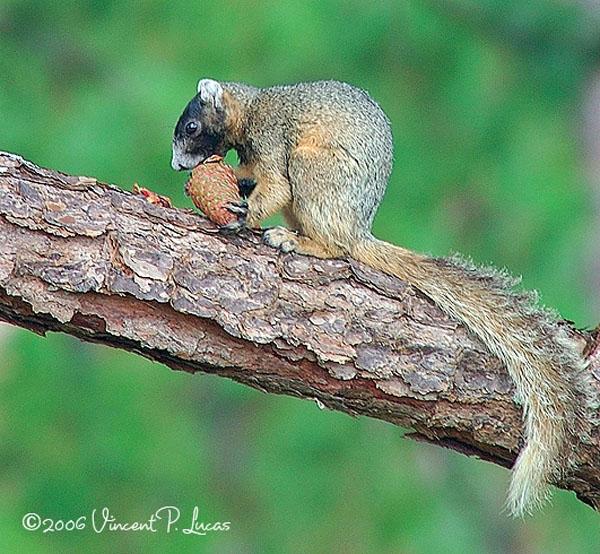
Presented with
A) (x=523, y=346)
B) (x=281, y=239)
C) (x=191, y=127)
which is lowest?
(x=523, y=346)

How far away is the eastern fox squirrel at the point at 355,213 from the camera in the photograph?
1603 mm

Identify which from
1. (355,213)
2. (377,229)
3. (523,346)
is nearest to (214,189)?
(355,213)

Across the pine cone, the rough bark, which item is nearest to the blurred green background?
the pine cone

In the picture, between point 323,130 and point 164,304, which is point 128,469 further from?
point 164,304

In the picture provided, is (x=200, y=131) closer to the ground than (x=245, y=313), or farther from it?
farther from it

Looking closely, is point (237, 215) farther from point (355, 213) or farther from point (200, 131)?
point (200, 131)

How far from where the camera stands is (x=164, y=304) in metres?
1.51

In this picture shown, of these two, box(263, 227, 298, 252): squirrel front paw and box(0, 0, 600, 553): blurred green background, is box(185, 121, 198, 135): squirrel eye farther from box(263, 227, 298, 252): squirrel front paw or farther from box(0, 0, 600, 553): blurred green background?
box(0, 0, 600, 553): blurred green background

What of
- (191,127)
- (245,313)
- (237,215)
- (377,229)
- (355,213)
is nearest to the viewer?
(245,313)

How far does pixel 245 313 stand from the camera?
1537 mm

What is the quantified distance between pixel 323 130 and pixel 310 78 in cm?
82

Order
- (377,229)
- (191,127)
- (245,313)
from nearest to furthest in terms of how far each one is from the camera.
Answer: (245,313)
(191,127)
(377,229)

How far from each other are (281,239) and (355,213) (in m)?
0.20

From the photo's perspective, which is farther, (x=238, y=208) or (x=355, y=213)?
(x=355, y=213)
